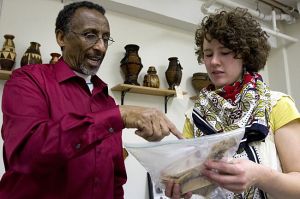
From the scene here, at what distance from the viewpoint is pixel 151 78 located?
237 centimetres

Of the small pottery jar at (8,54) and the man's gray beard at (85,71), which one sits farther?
the small pottery jar at (8,54)

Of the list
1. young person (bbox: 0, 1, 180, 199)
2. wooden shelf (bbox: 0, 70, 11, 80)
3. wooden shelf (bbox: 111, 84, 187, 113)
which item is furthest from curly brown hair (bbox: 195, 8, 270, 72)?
wooden shelf (bbox: 0, 70, 11, 80)

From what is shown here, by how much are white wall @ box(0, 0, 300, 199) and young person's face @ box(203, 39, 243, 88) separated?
133 cm

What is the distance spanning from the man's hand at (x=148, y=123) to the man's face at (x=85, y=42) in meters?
0.48

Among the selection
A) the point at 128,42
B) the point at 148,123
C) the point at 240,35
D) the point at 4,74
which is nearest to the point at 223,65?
the point at 240,35

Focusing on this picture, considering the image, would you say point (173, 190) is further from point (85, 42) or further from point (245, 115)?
point (85, 42)

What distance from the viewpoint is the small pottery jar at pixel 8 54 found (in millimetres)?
1857

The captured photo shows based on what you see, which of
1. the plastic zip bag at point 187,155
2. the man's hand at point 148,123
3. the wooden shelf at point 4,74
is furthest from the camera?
the wooden shelf at point 4,74

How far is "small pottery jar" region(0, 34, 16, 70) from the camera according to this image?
6.09 feet

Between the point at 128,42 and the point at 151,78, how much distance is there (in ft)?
1.29

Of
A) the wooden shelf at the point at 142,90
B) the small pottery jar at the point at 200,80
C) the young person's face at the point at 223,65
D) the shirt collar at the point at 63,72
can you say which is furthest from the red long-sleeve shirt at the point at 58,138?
the small pottery jar at the point at 200,80

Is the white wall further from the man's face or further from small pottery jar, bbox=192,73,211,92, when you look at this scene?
the man's face

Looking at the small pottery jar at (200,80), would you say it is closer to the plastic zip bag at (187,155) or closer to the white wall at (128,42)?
the white wall at (128,42)

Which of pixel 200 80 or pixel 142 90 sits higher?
pixel 200 80
